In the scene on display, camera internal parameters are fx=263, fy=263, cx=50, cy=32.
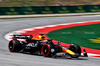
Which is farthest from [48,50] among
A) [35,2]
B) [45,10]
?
[35,2]

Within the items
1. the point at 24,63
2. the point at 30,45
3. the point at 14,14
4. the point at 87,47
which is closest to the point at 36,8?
the point at 14,14

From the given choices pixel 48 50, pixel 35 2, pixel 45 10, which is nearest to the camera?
pixel 48 50

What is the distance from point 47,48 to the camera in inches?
331

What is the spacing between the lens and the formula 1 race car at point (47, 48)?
833 centimetres

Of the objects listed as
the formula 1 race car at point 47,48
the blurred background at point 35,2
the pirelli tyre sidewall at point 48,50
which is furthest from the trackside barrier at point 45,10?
the pirelli tyre sidewall at point 48,50

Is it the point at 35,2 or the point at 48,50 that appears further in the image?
the point at 35,2

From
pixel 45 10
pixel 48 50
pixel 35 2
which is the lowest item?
pixel 48 50

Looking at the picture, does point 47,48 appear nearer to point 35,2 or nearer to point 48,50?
point 48,50

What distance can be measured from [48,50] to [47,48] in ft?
0.24

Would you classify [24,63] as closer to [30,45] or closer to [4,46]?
[30,45]

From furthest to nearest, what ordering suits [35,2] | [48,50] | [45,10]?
[35,2]
[45,10]
[48,50]

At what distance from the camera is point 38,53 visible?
891cm

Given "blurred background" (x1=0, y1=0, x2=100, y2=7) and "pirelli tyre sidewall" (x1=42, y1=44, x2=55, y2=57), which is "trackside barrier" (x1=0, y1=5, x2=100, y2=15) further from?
"pirelli tyre sidewall" (x1=42, y1=44, x2=55, y2=57)

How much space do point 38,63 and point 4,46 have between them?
3956 mm
